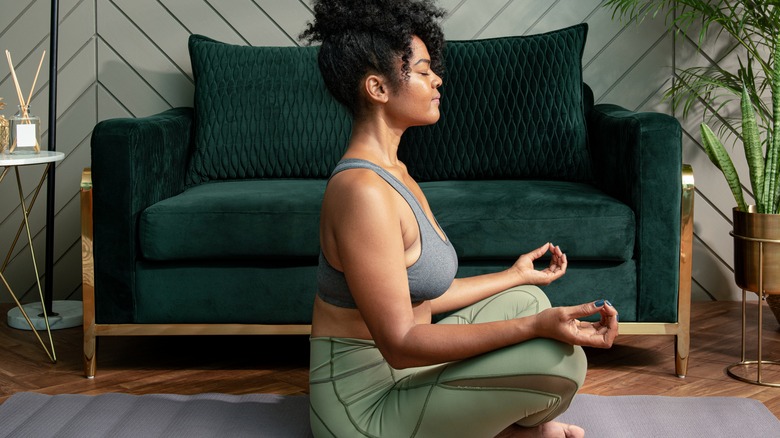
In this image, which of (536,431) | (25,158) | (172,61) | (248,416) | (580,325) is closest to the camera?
(580,325)

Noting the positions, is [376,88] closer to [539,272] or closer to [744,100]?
[539,272]

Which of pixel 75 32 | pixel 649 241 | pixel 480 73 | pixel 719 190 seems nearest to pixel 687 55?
pixel 719 190

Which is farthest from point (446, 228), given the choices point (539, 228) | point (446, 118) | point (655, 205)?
point (446, 118)

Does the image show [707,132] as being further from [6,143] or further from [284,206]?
[6,143]

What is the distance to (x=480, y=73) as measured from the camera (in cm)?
303

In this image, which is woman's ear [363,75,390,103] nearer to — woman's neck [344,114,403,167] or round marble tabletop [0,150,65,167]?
woman's neck [344,114,403,167]

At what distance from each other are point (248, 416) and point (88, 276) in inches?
25.1

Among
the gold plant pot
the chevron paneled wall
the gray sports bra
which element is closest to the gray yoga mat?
the gold plant pot

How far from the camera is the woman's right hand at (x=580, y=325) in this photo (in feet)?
4.70

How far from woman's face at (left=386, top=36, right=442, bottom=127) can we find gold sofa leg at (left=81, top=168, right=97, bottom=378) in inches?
43.0

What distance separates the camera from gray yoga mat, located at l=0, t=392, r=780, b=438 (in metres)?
2.04

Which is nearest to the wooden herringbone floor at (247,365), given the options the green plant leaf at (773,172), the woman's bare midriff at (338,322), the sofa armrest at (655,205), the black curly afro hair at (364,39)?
the sofa armrest at (655,205)

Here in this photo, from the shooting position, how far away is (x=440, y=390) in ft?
5.11

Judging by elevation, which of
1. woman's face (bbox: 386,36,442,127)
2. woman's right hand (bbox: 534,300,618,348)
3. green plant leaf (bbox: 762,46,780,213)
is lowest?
woman's right hand (bbox: 534,300,618,348)
